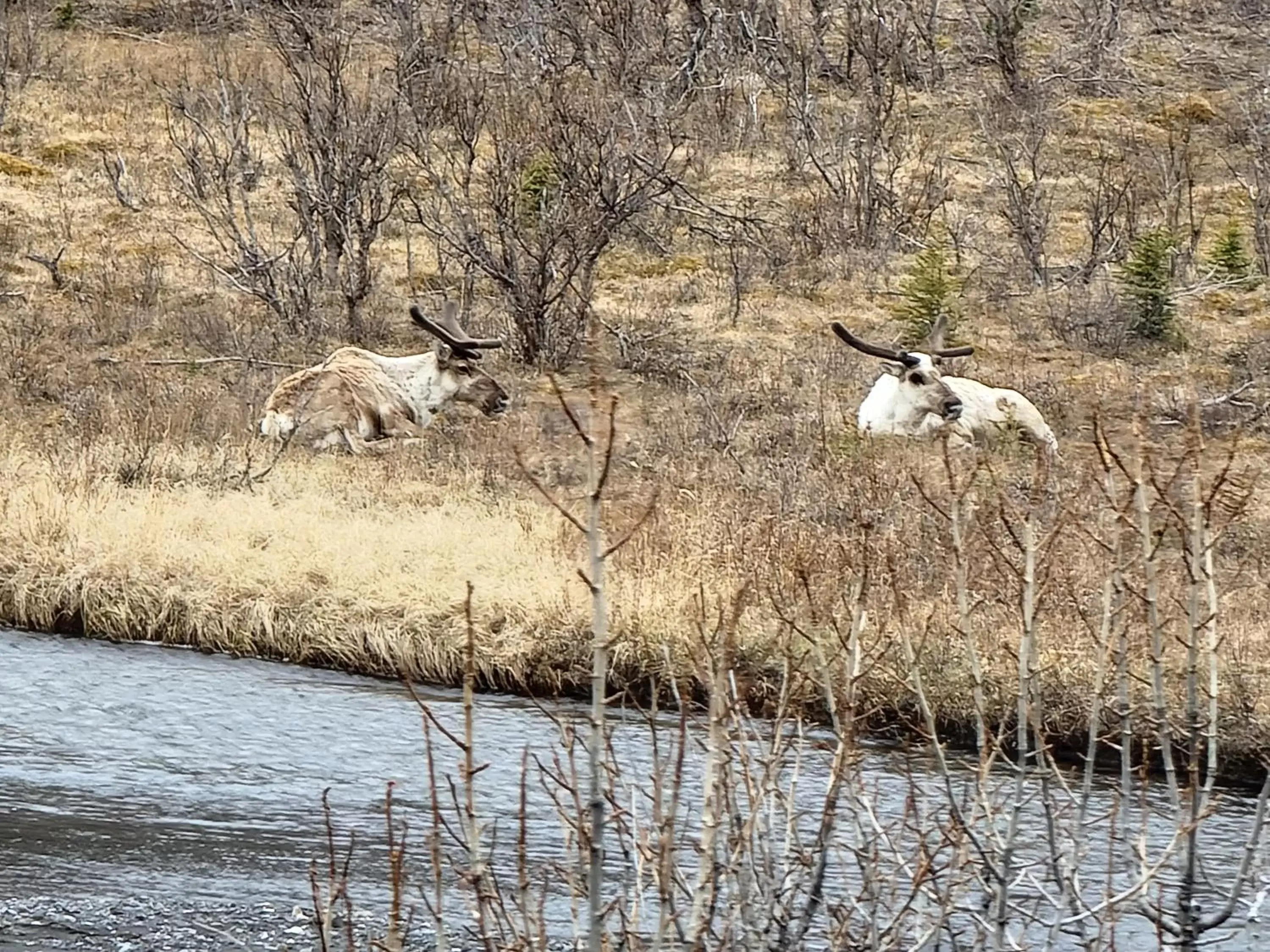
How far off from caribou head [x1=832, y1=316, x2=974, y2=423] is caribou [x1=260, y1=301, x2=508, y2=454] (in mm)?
3072

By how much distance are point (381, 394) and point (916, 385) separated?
424cm

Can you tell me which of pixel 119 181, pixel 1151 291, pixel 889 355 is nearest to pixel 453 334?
pixel 889 355

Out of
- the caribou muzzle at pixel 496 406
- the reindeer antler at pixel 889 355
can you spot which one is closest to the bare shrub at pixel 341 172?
the caribou muzzle at pixel 496 406

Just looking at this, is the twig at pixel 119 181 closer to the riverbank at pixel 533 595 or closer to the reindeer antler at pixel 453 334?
the reindeer antler at pixel 453 334

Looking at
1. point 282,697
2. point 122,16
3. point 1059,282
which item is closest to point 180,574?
point 282,697

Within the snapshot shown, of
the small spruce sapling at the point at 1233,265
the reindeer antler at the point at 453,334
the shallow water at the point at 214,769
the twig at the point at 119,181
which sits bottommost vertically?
the shallow water at the point at 214,769

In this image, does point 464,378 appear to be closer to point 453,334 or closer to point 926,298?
point 453,334

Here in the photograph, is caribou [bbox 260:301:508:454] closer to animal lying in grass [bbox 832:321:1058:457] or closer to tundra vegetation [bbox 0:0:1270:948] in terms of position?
tundra vegetation [bbox 0:0:1270:948]

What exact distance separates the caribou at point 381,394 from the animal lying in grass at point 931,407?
309 cm

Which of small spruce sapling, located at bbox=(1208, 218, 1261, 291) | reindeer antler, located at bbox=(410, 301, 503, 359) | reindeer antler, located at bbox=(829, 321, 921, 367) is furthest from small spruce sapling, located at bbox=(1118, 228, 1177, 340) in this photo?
reindeer antler, located at bbox=(410, 301, 503, 359)

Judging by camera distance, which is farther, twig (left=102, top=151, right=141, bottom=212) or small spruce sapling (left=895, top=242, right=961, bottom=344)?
twig (left=102, top=151, right=141, bottom=212)

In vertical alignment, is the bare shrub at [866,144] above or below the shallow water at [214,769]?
above

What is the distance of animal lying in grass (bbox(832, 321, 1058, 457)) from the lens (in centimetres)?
1384

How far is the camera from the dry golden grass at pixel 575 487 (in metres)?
9.83
